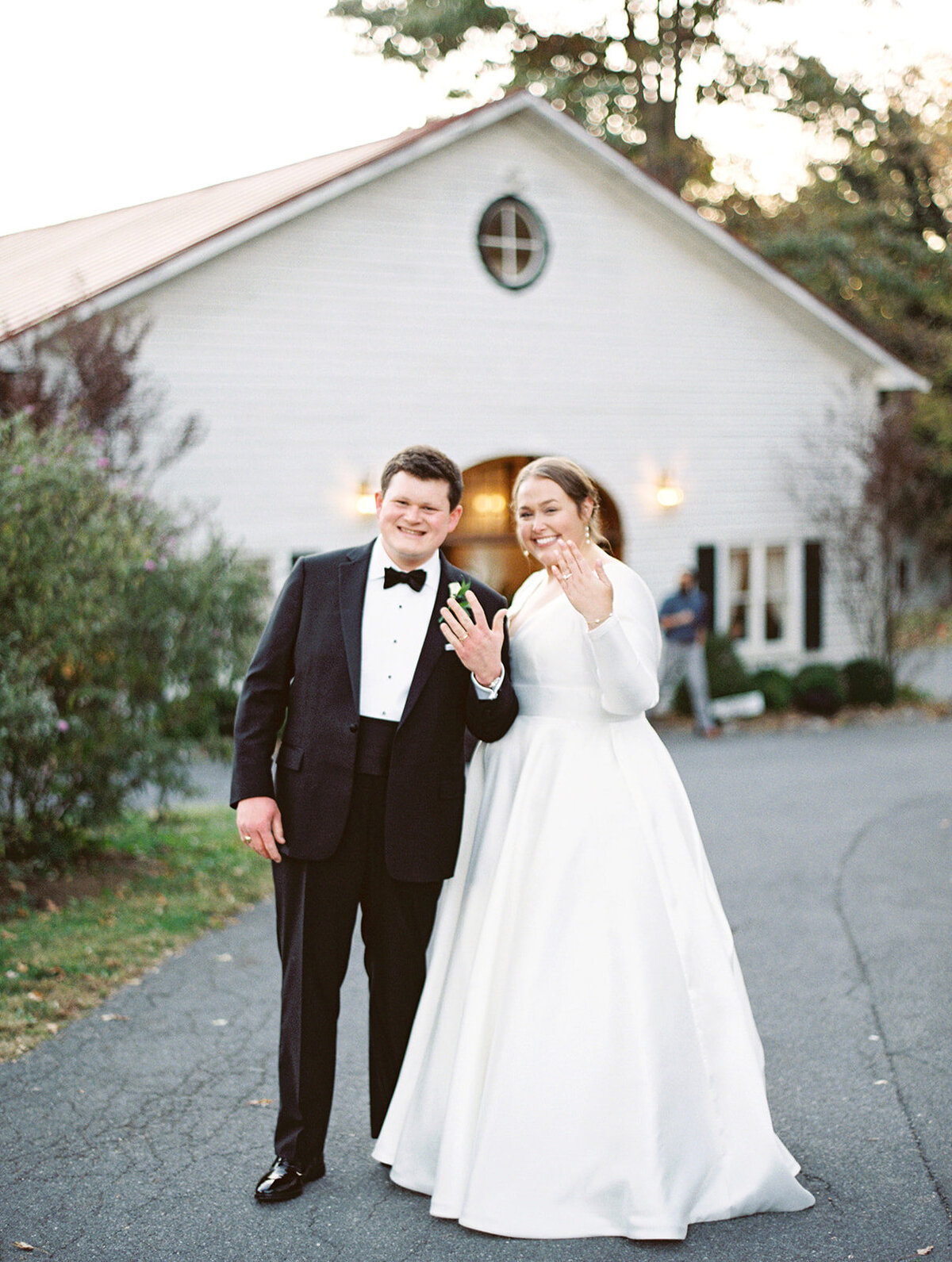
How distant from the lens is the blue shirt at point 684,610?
14.4 meters

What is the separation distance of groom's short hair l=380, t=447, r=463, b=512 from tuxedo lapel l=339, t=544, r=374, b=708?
0.75ft

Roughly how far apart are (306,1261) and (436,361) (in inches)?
473

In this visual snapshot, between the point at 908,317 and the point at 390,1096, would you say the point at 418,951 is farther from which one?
the point at 908,317

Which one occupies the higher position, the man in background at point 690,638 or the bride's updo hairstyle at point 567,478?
the bride's updo hairstyle at point 567,478

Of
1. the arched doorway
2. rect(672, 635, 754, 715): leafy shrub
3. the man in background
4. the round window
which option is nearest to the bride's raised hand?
the man in background

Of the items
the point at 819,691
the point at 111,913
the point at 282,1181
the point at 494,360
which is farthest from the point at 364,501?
the point at 282,1181

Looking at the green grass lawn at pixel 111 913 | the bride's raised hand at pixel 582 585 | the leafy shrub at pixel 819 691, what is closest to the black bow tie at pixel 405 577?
the bride's raised hand at pixel 582 585

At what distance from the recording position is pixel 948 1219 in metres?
3.43

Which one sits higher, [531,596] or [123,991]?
[531,596]

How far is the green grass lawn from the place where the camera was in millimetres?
5414

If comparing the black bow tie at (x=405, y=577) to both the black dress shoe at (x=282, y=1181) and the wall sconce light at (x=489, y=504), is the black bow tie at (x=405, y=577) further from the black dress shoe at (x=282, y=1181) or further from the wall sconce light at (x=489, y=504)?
the wall sconce light at (x=489, y=504)

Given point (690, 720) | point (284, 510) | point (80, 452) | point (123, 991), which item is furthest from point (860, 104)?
point (123, 991)

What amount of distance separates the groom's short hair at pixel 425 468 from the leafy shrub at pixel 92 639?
12.3 ft

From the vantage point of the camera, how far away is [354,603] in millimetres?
3662
